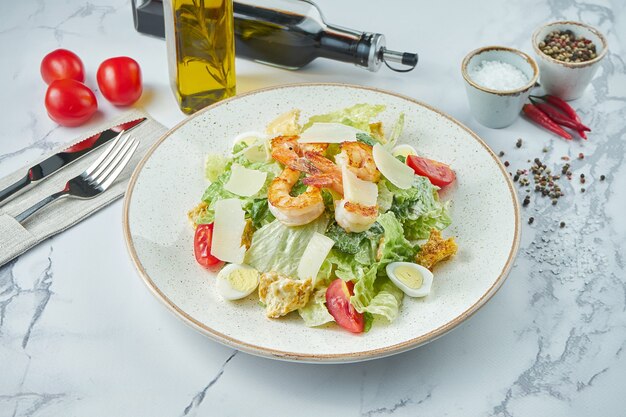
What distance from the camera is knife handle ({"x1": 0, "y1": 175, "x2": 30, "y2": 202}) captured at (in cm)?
409

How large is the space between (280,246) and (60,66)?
2100 mm

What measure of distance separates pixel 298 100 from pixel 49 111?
144 cm

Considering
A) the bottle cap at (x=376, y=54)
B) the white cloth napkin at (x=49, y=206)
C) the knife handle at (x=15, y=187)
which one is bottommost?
the white cloth napkin at (x=49, y=206)

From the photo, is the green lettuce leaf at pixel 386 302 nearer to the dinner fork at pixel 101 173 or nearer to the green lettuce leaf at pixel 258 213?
the green lettuce leaf at pixel 258 213

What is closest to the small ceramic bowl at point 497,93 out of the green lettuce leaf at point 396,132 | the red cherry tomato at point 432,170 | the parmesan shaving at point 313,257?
the green lettuce leaf at point 396,132

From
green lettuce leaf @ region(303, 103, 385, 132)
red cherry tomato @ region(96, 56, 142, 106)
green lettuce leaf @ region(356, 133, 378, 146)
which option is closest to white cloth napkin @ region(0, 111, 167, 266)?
red cherry tomato @ region(96, 56, 142, 106)

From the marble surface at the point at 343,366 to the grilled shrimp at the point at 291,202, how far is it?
64cm

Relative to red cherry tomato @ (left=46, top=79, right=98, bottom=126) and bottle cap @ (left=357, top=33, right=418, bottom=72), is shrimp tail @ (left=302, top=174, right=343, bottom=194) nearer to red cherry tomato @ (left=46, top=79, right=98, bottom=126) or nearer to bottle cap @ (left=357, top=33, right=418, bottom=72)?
bottle cap @ (left=357, top=33, right=418, bottom=72)

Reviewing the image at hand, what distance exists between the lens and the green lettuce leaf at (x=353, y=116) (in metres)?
4.26

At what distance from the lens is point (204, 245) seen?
3650 mm

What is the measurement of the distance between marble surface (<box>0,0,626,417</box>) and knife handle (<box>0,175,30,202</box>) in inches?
9.7

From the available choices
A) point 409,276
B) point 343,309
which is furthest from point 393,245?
point 343,309

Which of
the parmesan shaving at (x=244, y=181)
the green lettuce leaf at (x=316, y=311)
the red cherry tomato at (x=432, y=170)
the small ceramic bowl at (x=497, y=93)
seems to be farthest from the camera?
the small ceramic bowl at (x=497, y=93)

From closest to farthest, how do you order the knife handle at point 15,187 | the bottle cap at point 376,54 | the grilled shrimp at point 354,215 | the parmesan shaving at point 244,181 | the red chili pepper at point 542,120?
1. the grilled shrimp at point 354,215
2. the parmesan shaving at point 244,181
3. the knife handle at point 15,187
4. the red chili pepper at point 542,120
5. the bottle cap at point 376,54
